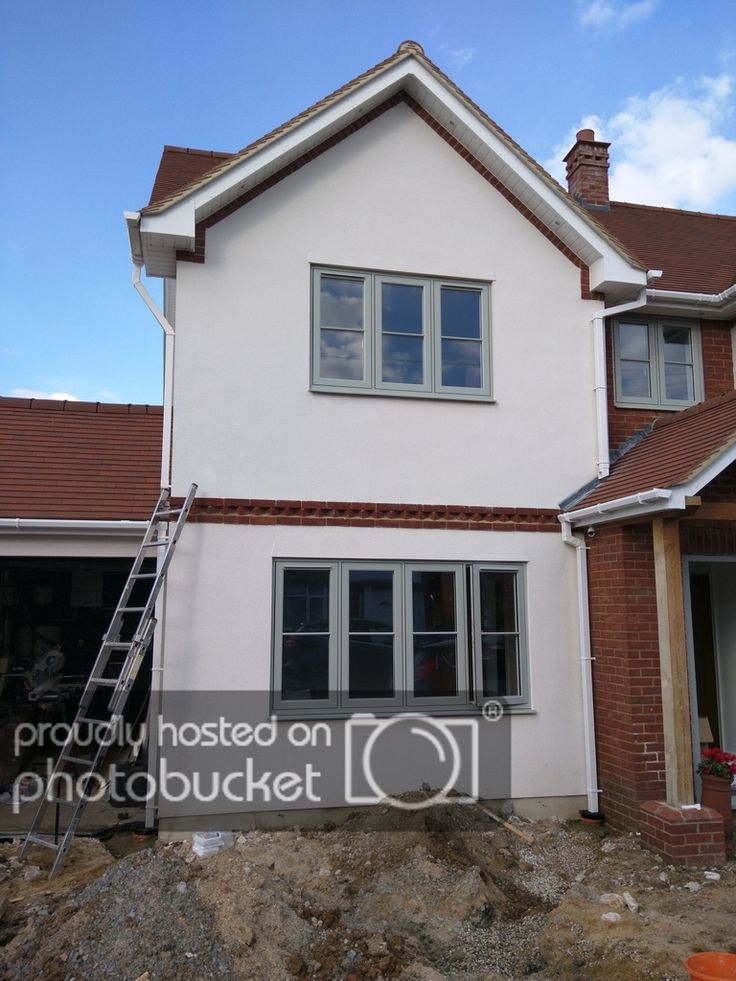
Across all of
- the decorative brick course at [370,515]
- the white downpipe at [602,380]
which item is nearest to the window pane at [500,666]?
the decorative brick course at [370,515]

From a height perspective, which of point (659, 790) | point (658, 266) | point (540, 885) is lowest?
point (540, 885)

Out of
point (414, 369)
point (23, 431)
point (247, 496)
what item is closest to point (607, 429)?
point (414, 369)

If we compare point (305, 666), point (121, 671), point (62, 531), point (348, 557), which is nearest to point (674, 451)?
point (348, 557)

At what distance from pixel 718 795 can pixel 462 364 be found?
4924mm

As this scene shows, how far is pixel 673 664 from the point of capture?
23.8 ft

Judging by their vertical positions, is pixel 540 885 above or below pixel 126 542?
below

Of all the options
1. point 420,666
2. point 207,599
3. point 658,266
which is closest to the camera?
point 207,599

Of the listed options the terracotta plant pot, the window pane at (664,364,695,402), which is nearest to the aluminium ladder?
the terracotta plant pot

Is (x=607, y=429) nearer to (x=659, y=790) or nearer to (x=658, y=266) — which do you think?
(x=658, y=266)

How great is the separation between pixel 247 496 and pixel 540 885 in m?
4.34

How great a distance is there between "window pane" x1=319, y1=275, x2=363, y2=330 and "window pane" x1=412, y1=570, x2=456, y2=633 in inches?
108

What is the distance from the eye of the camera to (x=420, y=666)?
816cm

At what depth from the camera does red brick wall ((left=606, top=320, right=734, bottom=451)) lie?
9281 mm

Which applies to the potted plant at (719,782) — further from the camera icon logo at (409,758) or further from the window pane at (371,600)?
the window pane at (371,600)
